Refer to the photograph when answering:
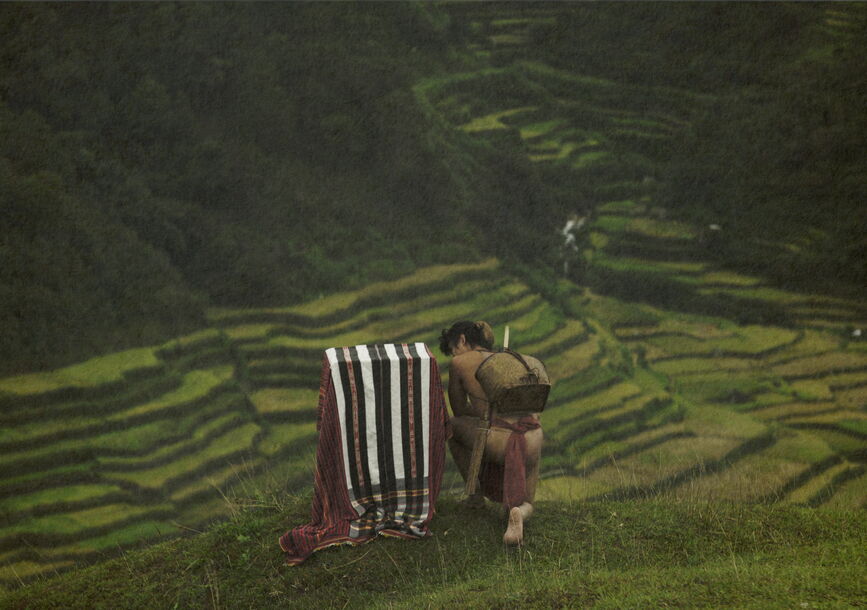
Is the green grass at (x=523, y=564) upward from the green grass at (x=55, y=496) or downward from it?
upward

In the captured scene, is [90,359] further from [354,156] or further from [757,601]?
[757,601]

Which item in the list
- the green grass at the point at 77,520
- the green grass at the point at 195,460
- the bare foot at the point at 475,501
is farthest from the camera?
the green grass at the point at 195,460

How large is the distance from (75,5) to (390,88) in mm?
4762

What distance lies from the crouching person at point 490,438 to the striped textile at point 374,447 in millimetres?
183

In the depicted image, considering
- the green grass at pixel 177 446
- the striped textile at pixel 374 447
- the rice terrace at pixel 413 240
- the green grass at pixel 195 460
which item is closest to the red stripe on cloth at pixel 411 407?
the striped textile at pixel 374 447

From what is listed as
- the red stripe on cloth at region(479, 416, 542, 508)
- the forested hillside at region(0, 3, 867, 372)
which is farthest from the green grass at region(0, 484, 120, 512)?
the red stripe on cloth at region(479, 416, 542, 508)

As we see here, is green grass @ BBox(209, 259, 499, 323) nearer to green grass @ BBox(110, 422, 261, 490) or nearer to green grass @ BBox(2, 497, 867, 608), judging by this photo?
green grass @ BBox(110, 422, 261, 490)

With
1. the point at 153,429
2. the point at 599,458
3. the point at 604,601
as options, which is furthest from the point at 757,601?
the point at 153,429

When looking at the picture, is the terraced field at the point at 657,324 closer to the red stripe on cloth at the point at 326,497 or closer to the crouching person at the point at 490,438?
the crouching person at the point at 490,438

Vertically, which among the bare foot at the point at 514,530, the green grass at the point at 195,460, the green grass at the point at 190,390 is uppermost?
the bare foot at the point at 514,530

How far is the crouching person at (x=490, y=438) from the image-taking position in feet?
16.1

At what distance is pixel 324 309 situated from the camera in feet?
38.8

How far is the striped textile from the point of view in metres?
4.80

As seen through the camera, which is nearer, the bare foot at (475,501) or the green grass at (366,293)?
the bare foot at (475,501)
